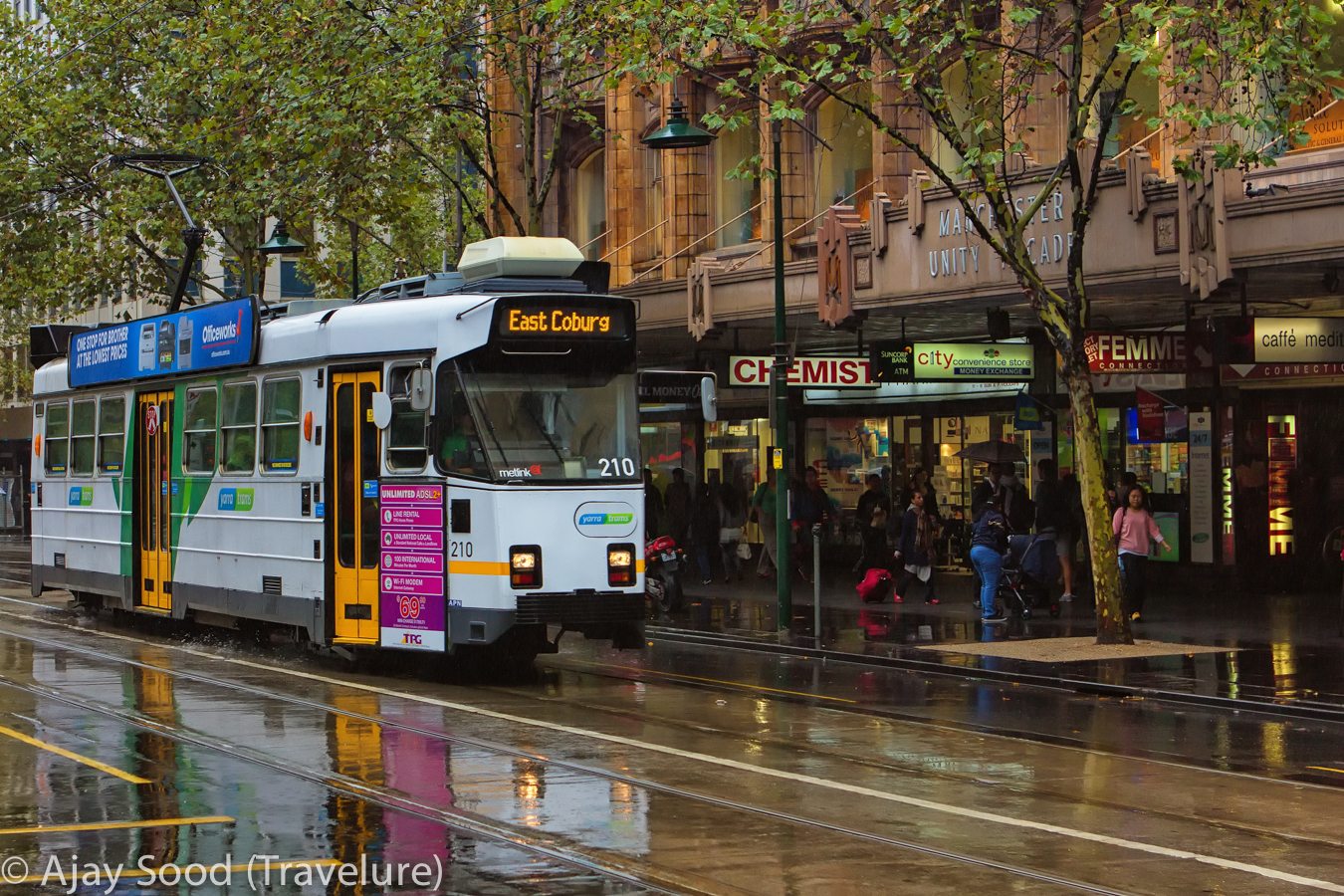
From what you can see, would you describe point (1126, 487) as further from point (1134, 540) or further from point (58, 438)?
point (58, 438)

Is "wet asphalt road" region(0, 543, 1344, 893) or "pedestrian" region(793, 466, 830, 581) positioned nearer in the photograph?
"wet asphalt road" region(0, 543, 1344, 893)

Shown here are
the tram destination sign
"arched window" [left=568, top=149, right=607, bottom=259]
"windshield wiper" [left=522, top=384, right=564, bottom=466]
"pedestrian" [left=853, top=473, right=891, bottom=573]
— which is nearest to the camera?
→ the tram destination sign

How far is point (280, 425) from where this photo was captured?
18891 millimetres

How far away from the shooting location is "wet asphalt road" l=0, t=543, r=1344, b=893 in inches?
344

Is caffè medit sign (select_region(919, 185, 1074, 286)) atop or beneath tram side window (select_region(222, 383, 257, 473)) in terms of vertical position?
atop

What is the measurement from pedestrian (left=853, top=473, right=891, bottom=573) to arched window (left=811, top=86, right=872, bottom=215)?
4.59 m

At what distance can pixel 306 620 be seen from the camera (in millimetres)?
18250

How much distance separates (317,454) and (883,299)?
10070mm

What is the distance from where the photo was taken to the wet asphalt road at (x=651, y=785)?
28.6 feet

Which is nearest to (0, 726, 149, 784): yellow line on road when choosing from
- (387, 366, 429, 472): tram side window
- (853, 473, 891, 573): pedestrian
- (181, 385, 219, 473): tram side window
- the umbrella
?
Answer: (387, 366, 429, 472): tram side window

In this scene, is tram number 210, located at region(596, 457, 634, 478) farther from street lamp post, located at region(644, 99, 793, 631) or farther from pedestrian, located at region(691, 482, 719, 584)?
pedestrian, located at region(691, 482, 719, 584)

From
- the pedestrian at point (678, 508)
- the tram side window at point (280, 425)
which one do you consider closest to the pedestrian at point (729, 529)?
the pedestrian at point (678, 508)

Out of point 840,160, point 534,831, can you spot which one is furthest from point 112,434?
point 534,831

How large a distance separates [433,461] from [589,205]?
22697 millimetres
